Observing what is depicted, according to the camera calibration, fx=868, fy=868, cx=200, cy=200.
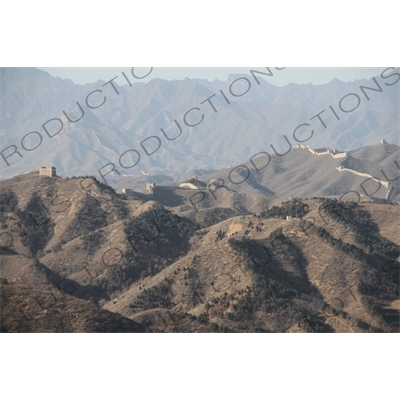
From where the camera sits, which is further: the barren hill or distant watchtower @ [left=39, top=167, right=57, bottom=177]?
distant watchtower @ [left=39, top=167, right=57, bottom=177]

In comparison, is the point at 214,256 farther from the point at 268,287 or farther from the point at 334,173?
the point at 334,173

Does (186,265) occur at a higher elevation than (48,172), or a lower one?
lower

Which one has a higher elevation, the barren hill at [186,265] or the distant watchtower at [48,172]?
the distant watchtower at [48,172]

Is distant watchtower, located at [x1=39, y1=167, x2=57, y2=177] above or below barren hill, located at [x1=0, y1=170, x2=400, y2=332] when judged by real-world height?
above

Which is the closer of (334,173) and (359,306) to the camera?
(359,306)

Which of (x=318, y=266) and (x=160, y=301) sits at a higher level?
(x=160, y=301)

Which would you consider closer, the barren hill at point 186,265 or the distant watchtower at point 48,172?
the barren hill at point 186,265

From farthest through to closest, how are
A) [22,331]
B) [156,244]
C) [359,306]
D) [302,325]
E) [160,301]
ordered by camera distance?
[156,244]
[160,301]
[359,306]
[302,325]
[22,331]

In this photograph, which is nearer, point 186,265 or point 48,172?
point 186,265

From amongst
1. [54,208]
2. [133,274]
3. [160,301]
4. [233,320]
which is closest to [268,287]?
[233,320]

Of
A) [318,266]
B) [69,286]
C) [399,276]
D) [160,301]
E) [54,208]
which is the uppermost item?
[54,208]

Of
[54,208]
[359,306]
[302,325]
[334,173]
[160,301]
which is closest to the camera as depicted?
[302,325]
